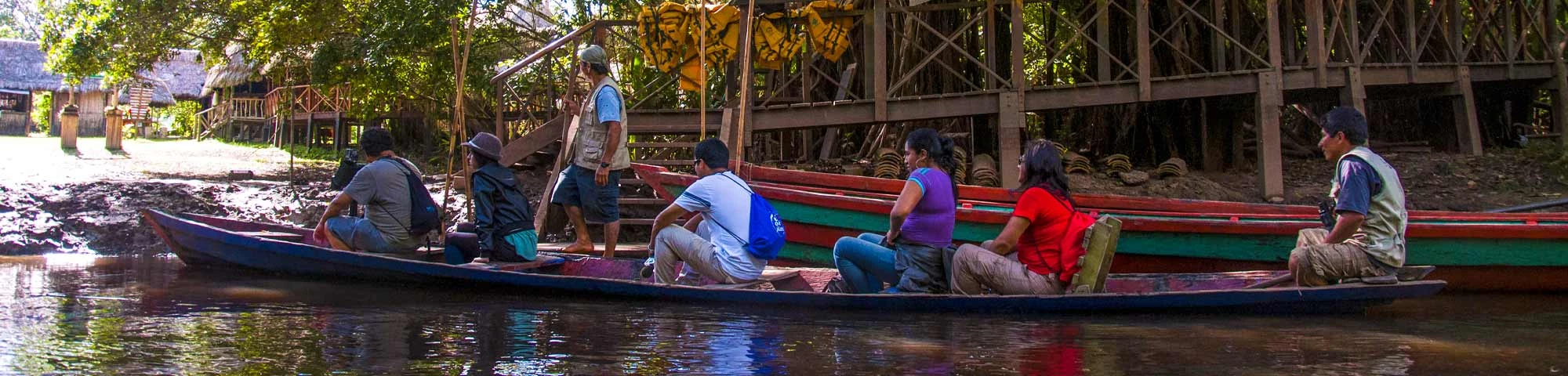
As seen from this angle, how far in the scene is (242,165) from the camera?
18.6m

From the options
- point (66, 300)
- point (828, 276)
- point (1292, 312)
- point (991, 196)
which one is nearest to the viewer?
point (1292, 312)

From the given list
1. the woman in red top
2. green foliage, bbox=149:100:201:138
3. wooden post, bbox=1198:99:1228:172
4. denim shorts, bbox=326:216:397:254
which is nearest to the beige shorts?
the woman in red top

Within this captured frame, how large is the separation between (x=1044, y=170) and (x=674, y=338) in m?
1.99

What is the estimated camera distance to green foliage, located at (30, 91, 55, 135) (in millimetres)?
35250

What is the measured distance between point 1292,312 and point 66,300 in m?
6.79

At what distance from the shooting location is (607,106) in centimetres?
852

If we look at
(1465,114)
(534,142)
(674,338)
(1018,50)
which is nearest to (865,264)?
(674,338)

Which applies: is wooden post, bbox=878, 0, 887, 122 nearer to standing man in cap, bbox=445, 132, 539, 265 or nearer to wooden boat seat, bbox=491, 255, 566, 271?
wooden boat seat, bbox=491, 255, 566, 271

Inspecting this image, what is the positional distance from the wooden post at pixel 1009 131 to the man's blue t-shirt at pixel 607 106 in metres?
5.40

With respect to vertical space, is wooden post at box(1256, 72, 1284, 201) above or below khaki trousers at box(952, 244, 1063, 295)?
above

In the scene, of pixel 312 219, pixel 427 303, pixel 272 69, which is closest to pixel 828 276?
pixel 427 303

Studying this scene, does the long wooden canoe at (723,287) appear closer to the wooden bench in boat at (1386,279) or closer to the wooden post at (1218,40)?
the wooden bench in boat at (1386,279)

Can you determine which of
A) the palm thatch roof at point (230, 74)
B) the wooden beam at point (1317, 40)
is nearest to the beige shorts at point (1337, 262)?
the wooden beam at point (1317, 40)

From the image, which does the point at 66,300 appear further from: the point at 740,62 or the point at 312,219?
the point at 740,62
